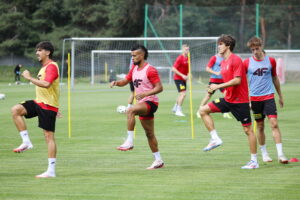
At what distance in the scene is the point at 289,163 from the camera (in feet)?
34.0

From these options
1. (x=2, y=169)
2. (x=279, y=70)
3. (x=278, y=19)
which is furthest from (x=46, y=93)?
(x=278, y=19)

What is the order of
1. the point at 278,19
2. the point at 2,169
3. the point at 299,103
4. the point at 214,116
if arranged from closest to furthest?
the point at 2,169
the point at 214,116
the point at 299,103
the point at 278,19

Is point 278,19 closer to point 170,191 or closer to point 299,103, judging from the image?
point 299,103

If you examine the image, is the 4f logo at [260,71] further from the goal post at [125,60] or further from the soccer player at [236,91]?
the goal post at [125,60]

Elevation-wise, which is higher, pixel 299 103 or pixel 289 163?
pixel 289 163

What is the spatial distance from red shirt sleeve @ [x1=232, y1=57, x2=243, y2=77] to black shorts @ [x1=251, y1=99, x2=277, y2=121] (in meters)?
1.09

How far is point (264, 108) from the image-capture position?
10.5m

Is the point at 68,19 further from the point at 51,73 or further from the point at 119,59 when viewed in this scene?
the point at 51,73

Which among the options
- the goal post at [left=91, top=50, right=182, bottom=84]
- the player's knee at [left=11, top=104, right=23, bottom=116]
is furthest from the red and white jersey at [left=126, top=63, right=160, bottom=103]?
the goal post at [left=91, top=50, right=182, bottom=84]

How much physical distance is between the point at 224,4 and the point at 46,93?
49.8 m

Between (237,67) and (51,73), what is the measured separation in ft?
10.00

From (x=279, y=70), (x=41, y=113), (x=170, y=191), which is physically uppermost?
(x=41, y=113)

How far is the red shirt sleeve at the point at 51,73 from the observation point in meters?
Answer: 8.84

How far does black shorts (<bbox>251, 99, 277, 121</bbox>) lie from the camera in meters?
10.4
